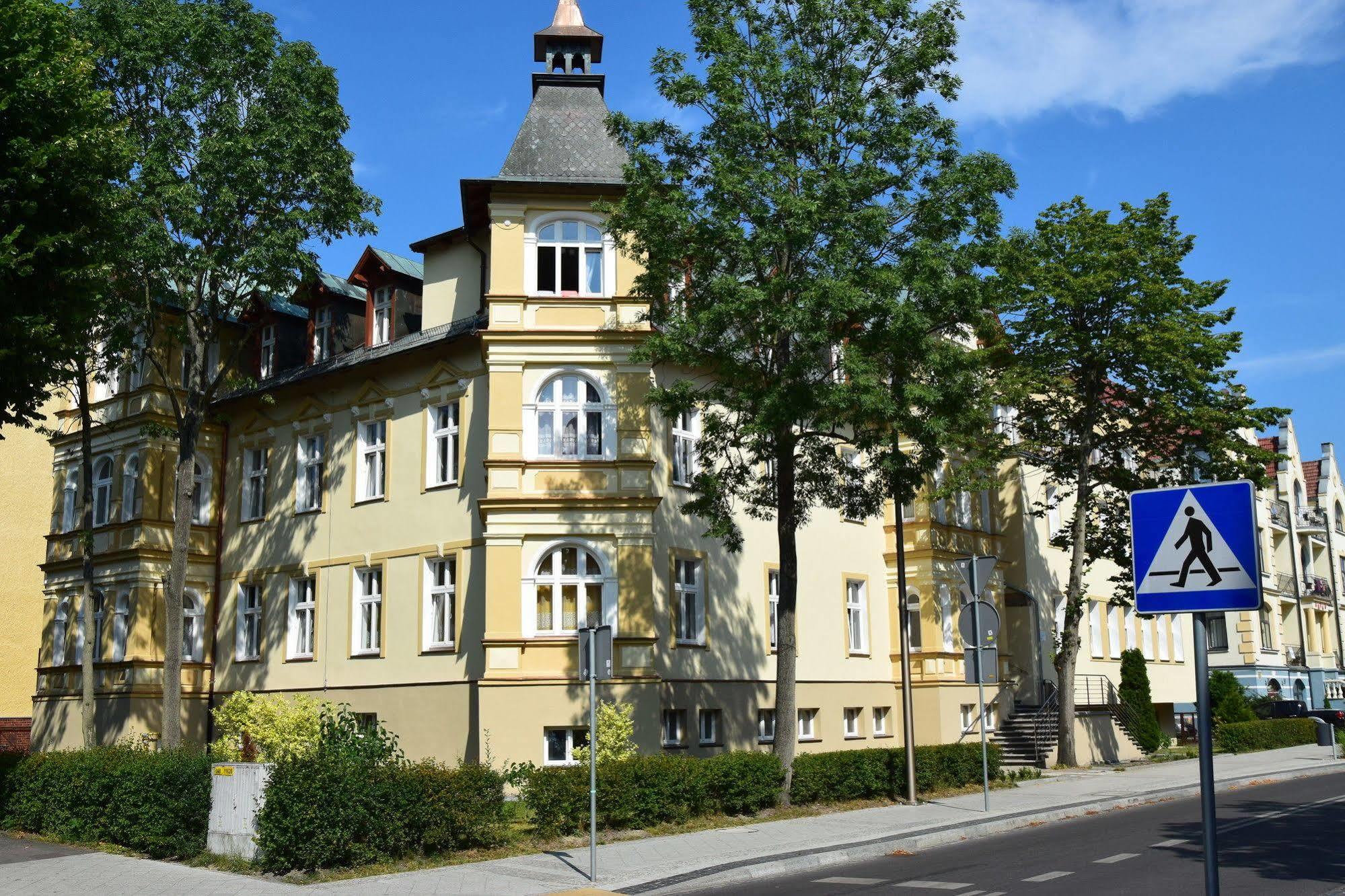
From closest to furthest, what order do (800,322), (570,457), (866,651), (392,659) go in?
1. (800,322)
2. (570,457)
3. (392,659)
4. (866,651)

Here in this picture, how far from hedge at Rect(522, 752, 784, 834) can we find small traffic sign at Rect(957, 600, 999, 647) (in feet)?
12.5

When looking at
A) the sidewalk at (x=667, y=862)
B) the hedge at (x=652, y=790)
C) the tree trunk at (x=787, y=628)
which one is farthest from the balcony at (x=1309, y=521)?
the hedge at (x=652, y=790)

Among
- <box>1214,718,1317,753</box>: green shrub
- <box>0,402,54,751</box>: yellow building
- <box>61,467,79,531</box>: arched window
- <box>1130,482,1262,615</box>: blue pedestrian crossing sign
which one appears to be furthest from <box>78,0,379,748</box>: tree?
<box>1214,718,1317,753</box>: green shrub

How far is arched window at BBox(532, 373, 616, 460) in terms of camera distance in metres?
24.3

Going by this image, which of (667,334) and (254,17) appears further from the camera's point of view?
(254,17)

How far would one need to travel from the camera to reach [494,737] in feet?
74.6

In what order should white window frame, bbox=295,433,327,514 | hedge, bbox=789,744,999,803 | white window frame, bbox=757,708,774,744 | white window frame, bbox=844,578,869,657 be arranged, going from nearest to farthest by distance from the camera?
hedge, bbox=789,744,999,803 < white window frame, bbox=757,708,774,744 < white window frame, bbox=295,433,327,514 < white window frame, bbox=844,578,869,657

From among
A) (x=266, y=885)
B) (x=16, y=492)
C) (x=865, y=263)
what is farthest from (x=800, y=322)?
(x=16, y=492)

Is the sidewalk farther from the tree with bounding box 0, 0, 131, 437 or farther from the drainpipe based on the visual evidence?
the drainpipe

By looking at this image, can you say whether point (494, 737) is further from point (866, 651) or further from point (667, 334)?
point (866, 651)

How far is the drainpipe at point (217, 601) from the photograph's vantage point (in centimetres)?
3086

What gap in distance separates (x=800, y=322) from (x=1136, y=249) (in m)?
14.2

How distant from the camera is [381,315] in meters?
29.4

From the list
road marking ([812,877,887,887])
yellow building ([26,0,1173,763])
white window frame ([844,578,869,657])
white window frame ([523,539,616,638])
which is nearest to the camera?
road marking ([812,877,887,887])
